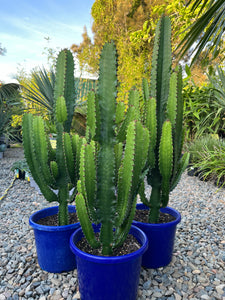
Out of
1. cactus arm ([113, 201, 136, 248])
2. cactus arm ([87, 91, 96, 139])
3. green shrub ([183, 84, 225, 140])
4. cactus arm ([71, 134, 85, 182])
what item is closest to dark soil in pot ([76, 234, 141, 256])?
cactus arm ([113, 201, 136, 248])

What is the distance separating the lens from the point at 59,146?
58.5 inches

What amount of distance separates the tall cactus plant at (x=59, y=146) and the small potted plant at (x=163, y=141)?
18.3 inches

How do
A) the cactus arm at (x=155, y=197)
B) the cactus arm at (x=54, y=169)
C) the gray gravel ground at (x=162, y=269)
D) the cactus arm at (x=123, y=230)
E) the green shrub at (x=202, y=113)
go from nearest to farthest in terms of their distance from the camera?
the cactus arm at (x=123, y=230), the gray gravel ground at (x=162, y=269), the cactus arm at (x=54, y=169), the cactus arm at (x=155, y=197), the green shrub at (x=202, y=113)

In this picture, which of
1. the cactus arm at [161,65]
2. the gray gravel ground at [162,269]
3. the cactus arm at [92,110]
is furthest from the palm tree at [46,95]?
the cactus arm at [92,110]

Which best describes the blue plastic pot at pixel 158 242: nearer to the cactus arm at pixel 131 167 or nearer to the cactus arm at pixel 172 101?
the cactus arm at pixel 131 167

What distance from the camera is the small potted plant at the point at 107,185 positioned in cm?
112

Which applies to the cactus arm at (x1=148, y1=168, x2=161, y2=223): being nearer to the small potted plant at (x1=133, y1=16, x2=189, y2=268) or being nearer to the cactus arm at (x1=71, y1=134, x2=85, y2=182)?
the small potted plant at (x1=133, y1=16, x2=189, y2=268)

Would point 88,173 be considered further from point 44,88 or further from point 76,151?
point 44,88

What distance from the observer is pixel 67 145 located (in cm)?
146

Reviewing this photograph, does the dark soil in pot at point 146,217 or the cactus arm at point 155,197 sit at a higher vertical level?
the cactus arm at point 155,197

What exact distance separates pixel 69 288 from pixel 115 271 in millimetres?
436

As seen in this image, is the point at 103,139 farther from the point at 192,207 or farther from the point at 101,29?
the point at 101,29

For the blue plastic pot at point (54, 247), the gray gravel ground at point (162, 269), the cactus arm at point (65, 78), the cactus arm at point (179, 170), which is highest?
the cactus arm at point (65, 78)

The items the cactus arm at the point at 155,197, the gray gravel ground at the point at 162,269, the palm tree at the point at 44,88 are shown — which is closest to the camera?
the gray gravel ground at the point at 162,269
